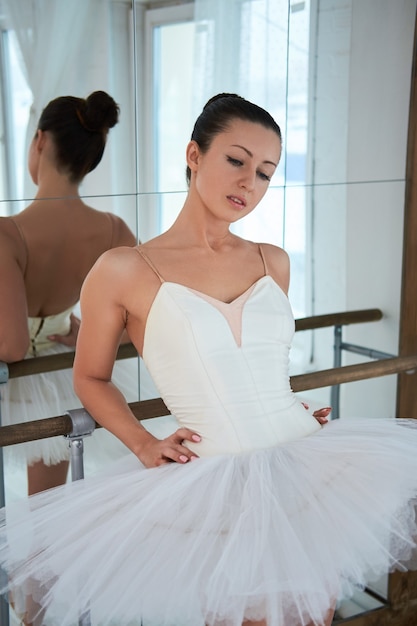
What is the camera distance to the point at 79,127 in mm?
2039

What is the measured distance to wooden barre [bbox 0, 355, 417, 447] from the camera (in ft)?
4.82

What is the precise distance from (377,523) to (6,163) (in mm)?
1160

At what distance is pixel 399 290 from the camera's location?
2.69 m

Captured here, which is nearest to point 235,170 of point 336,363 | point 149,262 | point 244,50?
point 149,262

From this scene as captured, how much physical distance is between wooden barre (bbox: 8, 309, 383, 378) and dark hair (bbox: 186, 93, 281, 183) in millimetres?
663

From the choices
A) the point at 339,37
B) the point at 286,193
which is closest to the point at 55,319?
the point at 286,193

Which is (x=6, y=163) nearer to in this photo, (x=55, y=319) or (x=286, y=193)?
(x=55, y=319)

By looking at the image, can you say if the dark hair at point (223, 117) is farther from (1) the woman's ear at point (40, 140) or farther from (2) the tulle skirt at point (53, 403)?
(2) the tulle skirt at point (53, 403)

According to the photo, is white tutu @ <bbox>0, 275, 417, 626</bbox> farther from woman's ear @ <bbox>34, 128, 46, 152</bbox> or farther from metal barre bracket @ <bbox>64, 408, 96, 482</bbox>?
woman's ear @ <bbox>34, 128, 46, 152</bbox>

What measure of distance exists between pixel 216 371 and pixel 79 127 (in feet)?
2.69

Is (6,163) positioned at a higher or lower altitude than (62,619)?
higher

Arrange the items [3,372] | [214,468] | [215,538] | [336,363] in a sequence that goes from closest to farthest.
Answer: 1. [215,538]
2. [214,468]
3. [3,372]
4. [336,363]

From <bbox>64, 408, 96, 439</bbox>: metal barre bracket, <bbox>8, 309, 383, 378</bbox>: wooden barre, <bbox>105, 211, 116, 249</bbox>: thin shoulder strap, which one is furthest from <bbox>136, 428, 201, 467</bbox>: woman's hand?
<bbox>105, 211, 116, 249</bbox>: thin shoulder strap

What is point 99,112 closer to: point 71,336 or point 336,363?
point 71,336
